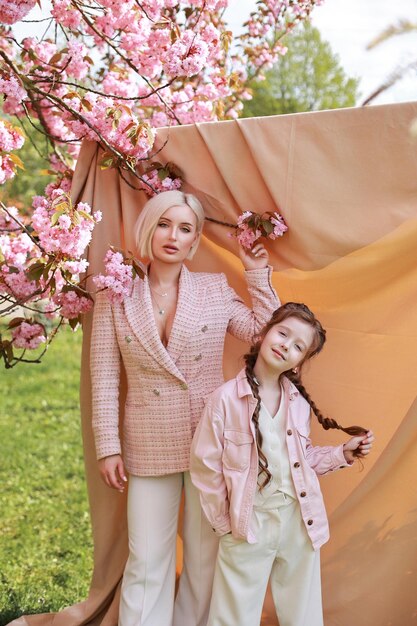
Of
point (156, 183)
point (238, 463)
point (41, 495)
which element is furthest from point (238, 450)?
point (41, 495)

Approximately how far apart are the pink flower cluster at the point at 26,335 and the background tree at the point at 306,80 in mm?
18573

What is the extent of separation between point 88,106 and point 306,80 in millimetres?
19119

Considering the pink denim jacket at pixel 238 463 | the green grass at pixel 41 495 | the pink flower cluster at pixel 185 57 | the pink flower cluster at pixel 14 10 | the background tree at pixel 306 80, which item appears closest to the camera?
the pink denim jacket at pixel 238 463

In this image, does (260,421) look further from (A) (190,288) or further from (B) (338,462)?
(A) (190,288)

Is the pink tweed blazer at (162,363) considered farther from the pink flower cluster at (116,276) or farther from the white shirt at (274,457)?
the white shirt at (274,457)

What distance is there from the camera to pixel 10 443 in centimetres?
667

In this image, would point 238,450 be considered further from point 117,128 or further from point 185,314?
point 117,128

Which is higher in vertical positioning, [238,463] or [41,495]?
[238,463]

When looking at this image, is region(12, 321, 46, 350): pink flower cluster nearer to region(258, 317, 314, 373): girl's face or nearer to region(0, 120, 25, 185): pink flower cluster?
region(0, 120, 25, 185): pink flower cluster

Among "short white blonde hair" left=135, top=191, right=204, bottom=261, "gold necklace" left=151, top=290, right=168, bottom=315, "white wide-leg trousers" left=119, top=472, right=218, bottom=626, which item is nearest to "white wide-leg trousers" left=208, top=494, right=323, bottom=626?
"white wide-leg trousers" left=119, top=472, right=218, bottom=626

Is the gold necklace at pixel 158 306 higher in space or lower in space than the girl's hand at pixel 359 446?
higher

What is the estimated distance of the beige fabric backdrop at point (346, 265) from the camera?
2949 mm

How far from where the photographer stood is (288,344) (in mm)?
2754

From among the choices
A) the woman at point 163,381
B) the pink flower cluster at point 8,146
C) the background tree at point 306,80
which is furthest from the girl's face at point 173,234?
the background tree at point 306,80
